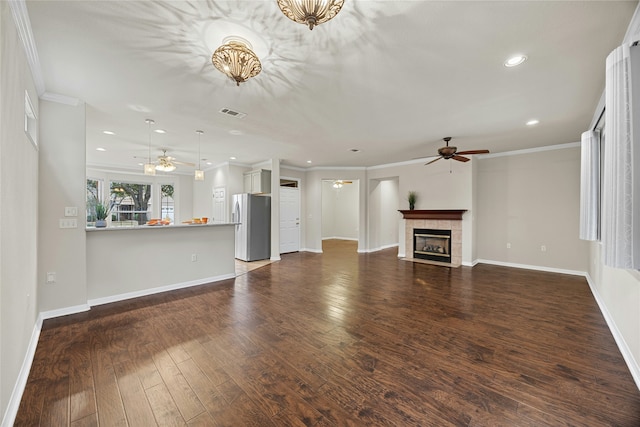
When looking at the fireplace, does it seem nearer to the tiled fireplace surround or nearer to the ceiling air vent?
the tiled fireplace surround

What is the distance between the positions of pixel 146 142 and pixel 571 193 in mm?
8687

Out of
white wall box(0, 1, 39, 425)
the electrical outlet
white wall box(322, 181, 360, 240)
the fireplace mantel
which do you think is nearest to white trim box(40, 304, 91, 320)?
white wall box(0, 1, 39, 425)

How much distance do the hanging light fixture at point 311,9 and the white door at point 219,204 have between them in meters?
6.66

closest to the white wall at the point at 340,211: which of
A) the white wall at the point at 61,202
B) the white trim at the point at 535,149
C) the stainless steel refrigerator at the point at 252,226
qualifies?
the stainless steel refrigerator at the point at 252,226

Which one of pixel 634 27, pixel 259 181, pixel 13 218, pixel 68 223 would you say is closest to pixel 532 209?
pixel 634 27

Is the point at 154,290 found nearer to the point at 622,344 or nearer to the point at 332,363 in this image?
the point at 332,363

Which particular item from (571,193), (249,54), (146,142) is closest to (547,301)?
(571,193)

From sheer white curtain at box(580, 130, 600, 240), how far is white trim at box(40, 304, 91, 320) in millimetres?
6333

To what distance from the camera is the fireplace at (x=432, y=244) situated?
640 cm

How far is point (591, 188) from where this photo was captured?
321 cm

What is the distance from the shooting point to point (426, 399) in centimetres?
179

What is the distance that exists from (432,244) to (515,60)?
4.98 meters

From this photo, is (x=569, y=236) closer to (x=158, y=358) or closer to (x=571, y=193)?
(x=571, y=193)

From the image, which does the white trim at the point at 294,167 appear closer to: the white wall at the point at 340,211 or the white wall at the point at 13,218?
the white wall at the point at 340,211
